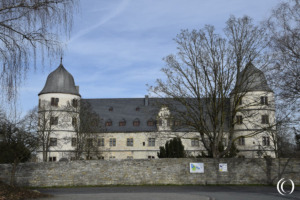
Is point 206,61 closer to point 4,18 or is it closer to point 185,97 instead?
point 185,97

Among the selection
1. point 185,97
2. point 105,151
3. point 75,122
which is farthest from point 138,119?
point 185,97

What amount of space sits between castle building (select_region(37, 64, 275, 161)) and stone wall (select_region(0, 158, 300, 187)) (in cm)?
A: 1326

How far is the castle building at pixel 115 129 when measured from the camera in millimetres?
40125

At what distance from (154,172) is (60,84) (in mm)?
26246

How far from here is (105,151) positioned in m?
47.3

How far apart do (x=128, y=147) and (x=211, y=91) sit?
85.1 feet

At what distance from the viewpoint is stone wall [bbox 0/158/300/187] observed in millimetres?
22969

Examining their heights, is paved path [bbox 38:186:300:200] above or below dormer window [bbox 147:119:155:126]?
below

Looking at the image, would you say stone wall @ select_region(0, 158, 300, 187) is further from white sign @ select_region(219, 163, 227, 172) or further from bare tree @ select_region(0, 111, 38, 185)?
bare tree @ select_region(0, 111, 38, 185)

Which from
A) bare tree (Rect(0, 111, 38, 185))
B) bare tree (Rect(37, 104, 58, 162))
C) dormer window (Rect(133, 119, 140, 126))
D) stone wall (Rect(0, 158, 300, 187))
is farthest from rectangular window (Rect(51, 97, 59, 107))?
stone wall (Rect(0, 158, 300, 187))

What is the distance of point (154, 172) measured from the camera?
2328 cm

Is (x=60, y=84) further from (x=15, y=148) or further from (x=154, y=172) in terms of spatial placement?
(x=154, y=172)

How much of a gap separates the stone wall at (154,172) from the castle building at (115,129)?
1326 cm

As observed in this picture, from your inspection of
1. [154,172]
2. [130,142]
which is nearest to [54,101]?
[130,142]
